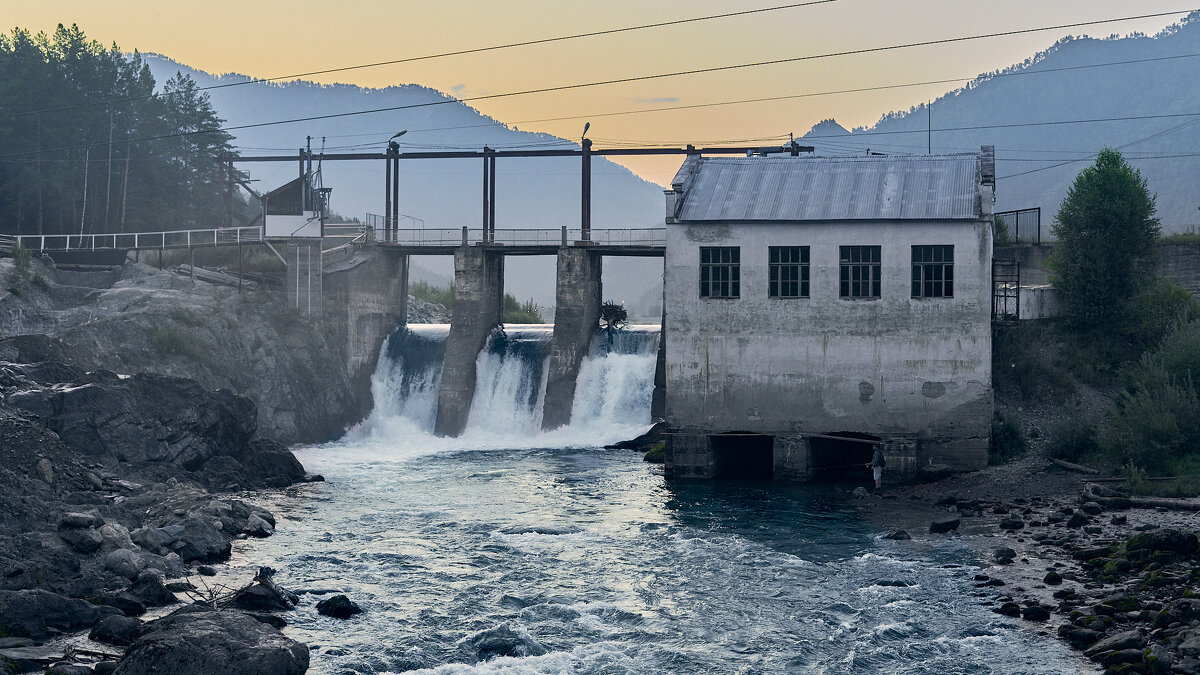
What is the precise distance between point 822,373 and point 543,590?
17.8m

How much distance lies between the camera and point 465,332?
62906 millimetres

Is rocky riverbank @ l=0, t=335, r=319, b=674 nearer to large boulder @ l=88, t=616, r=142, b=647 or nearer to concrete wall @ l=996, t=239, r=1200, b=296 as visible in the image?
large boulder @ l=88, t=616, r=142, b=647

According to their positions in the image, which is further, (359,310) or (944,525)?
(359,310)

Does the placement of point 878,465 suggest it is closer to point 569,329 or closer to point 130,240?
point 569,329

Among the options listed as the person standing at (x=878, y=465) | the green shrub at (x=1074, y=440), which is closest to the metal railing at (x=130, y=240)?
the person standing at (x=878, y=465)

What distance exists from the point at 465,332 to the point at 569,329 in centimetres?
632

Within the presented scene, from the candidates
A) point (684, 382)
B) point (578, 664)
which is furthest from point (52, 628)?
point (684, 382)

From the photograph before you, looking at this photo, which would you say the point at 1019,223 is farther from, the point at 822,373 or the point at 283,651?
the point at 283,651

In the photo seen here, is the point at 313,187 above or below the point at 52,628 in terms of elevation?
above

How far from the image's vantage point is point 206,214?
89750 mm

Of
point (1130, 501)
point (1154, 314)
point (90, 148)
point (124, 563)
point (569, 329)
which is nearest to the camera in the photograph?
point (124, 563)

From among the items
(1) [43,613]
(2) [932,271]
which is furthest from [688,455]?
(1) [43,613]

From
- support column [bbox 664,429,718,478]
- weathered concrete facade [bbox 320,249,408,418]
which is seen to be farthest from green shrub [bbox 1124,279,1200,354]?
weathered concrete facade [bbox 320,249,408,418]

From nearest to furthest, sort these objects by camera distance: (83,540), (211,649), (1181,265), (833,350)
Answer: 1. (211,649)
2. (83,540)
3. (833,350)
4. (1181,265)
